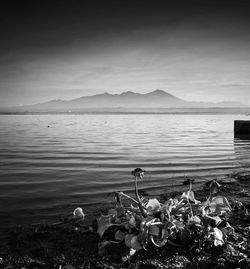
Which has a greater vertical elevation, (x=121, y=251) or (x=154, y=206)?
(x=154, y=206)

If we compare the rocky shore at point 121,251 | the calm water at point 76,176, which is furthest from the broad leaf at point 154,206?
the calm water at point 76,176

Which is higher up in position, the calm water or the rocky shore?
the rocky shore

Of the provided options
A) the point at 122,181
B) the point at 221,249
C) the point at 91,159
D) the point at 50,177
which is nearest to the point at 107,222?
the point at 221,249

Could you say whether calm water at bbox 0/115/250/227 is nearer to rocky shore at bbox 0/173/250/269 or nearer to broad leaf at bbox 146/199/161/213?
rocky shore at bbox 0/173/250/269

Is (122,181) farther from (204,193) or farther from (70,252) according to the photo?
(70,252)

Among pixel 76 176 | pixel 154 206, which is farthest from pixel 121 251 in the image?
pixel 76 176

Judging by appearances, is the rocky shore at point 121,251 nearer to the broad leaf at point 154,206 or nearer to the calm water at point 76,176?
the broad leaf at point 154,206

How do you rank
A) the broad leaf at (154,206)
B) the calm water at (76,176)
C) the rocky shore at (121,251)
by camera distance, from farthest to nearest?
the calm water at (76,176), the broad leaf at (154,206), the rocky shore at (121,251)

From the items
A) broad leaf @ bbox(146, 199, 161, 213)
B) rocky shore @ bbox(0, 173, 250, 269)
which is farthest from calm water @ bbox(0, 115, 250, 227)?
broad leaf @ bbox(146, 199, 161, 213)

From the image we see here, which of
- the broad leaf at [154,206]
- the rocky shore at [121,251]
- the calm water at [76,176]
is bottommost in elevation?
the calm water at [76,176]

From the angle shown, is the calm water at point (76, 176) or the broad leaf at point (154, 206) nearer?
the broad leaf at point (154, 206)

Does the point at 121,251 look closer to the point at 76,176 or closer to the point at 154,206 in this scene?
the point at 154,206

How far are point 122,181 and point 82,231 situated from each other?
4.57 metres

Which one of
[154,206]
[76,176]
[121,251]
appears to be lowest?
[76,176]
